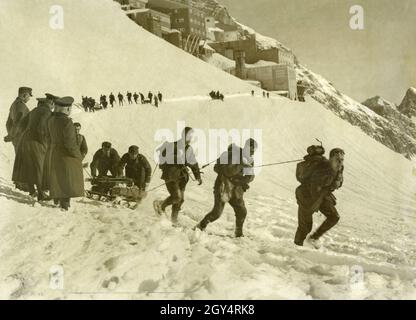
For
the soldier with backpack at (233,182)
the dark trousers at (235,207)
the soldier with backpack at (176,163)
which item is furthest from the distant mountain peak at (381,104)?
the soldier with backpack at (176,163)

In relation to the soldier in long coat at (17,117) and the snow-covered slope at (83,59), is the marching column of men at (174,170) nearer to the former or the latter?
the soldier in long coat at (17,117)

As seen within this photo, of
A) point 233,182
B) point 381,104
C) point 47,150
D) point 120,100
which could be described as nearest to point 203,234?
point 233,182

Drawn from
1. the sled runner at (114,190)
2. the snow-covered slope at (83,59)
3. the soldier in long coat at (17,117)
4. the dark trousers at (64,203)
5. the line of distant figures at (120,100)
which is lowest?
the dark trousers at (64,203)

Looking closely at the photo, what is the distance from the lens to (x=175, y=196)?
7871 millimetres

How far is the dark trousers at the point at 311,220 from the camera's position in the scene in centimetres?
747

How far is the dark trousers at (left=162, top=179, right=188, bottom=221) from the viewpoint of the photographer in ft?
25.9

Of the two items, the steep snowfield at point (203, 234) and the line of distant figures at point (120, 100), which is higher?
the line of distant figures at point (120, 100)

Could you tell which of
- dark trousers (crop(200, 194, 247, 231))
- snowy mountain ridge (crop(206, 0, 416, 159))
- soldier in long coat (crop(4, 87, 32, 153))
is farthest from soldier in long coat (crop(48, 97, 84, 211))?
snowy mountain ridge (crop(206, 0, 416, 159))

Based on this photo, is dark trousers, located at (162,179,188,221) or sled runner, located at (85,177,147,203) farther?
sled runner, located at (85,177,147,203)

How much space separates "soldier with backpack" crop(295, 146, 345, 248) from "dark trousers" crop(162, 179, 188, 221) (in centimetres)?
183

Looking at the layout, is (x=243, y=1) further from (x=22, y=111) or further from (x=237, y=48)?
(x=237, y=48)

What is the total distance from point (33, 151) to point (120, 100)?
500cm

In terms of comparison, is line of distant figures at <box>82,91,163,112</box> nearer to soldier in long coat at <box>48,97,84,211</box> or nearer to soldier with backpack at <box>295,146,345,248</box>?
soldier in long coat at <box>48,97,84,211</box>
